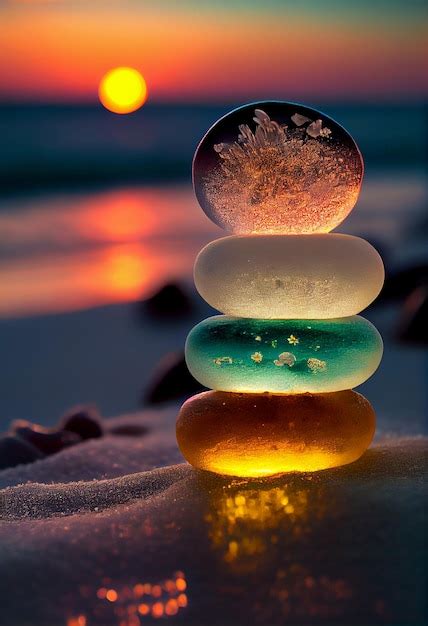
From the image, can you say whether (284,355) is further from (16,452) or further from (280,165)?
(16,452)

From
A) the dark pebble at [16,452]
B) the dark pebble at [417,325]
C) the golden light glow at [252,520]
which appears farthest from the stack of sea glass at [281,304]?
the dark pebble at [417,325]

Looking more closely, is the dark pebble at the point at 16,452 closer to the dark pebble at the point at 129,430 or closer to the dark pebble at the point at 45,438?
the dark pebble at the point at 45,438

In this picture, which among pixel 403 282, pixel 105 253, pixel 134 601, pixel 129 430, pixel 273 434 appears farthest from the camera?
pixel 105 253

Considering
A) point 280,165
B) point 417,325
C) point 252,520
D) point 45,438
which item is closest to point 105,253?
point 417,325

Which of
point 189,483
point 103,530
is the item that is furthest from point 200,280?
point 103,530

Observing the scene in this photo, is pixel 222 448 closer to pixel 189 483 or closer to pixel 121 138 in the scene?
pixel 189 483

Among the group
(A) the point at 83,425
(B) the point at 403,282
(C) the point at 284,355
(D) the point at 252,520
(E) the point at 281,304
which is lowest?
(B) the point at 403,282
